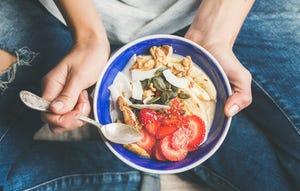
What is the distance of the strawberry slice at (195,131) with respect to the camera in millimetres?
759

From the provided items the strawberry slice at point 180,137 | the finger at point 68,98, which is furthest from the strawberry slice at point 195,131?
the finger at point 68,98

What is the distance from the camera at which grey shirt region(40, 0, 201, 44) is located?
88 cm

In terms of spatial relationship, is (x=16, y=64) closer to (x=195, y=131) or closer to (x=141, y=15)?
(x=141, y=15)

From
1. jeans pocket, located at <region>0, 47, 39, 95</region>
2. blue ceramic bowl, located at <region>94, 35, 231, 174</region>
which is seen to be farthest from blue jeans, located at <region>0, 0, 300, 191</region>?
blue ceramic bowl, located at <region>94, 35, 231, 174</region>

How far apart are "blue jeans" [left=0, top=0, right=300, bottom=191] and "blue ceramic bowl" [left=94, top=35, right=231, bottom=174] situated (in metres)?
0.23

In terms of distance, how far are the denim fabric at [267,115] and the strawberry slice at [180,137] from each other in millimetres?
306

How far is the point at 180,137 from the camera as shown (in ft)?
2.46

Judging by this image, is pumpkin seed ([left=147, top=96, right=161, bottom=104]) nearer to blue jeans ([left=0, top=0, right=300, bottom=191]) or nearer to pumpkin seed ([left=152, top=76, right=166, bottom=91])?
pumpkin seed ([left=152, top=76, right=166, bottom=91])

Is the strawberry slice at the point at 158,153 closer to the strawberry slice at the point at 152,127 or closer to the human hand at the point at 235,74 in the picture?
the strawberry slice at the point at 152,127

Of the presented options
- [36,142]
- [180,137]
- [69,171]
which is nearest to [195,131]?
[180,137]

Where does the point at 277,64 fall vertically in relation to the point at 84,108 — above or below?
below

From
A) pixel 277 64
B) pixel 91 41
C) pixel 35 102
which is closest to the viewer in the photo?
pixel 35 102

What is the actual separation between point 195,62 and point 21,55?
0.40 meters

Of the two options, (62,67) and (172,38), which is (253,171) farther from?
(62,67)
